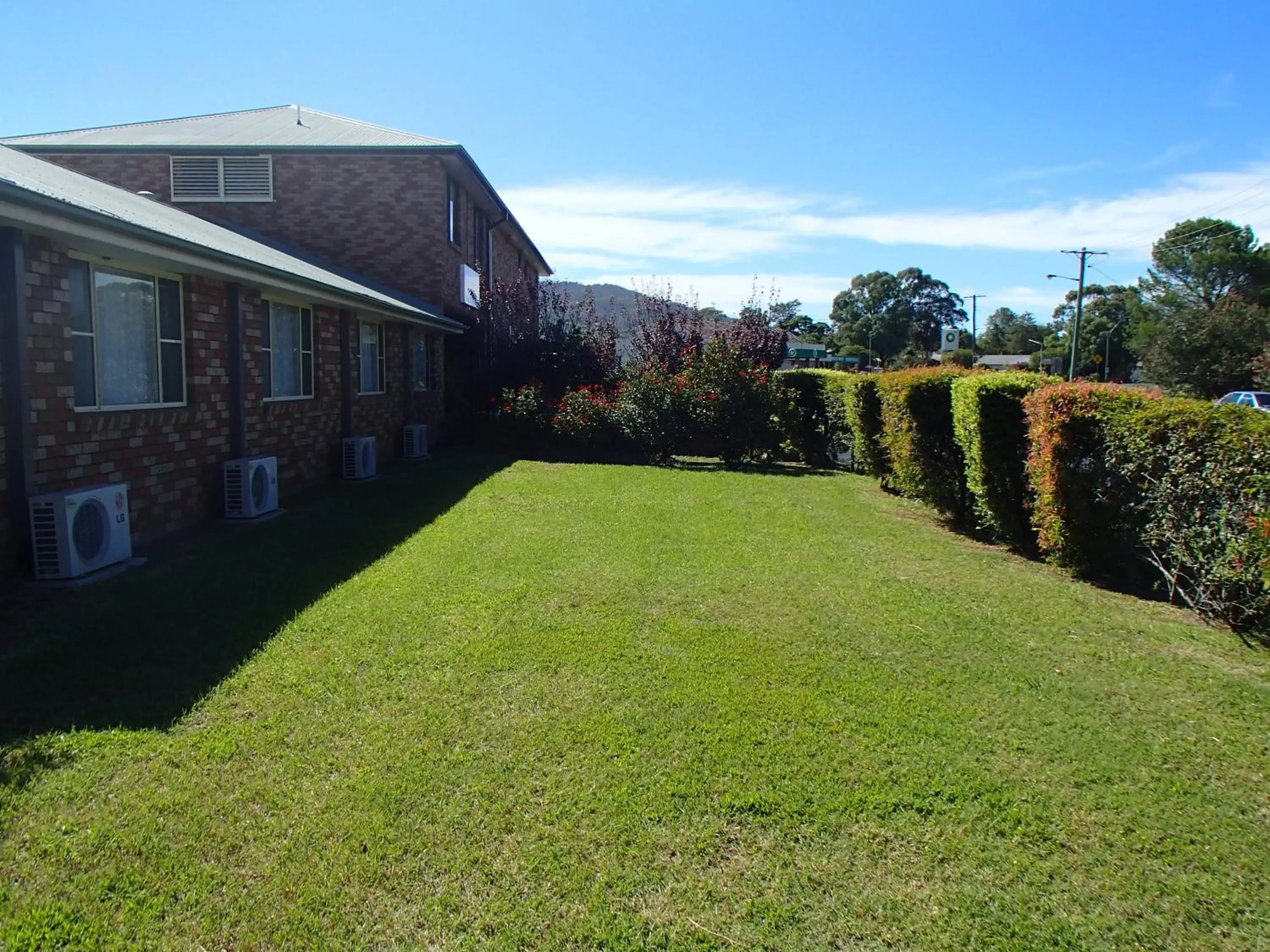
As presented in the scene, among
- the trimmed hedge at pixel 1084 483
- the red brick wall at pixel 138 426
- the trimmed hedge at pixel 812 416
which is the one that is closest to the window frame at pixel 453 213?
the trimmed hedge at pixel 812 416

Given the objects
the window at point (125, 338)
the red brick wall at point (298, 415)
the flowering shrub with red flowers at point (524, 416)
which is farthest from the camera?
the flowering shrub with red flowers at point (524, 416)

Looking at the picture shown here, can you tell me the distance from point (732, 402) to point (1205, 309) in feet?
139

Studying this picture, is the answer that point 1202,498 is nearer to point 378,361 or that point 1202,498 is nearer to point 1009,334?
point 378,361

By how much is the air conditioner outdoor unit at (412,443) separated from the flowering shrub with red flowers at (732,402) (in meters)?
5.25

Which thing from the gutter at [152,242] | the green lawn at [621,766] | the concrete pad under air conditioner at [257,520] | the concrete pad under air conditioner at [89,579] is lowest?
the green lawn at [621,766]

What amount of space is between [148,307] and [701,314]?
1841 cm

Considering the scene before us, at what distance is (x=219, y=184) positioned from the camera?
18406 mm

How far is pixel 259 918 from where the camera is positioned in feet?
9.18

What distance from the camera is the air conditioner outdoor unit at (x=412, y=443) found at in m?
16.3

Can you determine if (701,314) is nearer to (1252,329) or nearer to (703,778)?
(703,778)

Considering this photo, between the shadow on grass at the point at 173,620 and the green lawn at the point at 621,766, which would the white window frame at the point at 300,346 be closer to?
the shadow on grass at the point at 173,620

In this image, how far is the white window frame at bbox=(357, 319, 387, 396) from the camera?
14.1 m

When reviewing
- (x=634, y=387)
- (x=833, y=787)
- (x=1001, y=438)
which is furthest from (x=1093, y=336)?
(x=833, y=787)

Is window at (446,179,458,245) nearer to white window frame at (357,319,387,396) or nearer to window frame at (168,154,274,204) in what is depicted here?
window frame at (168,154,274,204)
